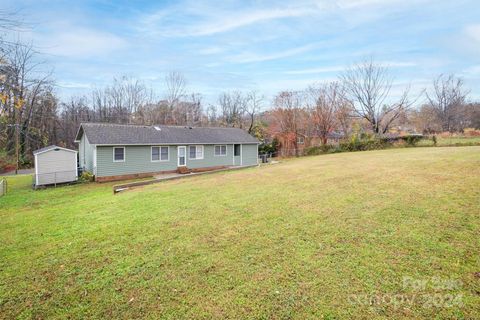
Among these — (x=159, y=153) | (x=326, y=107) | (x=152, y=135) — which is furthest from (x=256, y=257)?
(x=326, y=107)

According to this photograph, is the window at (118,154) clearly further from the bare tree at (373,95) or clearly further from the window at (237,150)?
the bare tree at (373,95)

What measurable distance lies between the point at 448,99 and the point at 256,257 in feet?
176

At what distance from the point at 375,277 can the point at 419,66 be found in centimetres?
3500

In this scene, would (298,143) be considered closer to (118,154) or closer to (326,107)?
(326,107)

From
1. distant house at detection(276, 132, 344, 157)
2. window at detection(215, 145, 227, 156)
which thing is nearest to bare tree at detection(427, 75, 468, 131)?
distant house at detection(276, 132, 344, 157)

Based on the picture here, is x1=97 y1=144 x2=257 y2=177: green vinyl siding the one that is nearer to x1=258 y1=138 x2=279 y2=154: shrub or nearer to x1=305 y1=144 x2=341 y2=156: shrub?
x1=258 y1=138 x2=279 y2=154: shrub

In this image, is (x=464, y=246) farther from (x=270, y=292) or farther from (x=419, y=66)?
(x=419, y=66)

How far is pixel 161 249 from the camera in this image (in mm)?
4410

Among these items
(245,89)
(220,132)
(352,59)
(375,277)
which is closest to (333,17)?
(220,132)

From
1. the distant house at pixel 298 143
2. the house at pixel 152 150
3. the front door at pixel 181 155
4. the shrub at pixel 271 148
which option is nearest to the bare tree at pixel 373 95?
the distant house at pixel 298 143

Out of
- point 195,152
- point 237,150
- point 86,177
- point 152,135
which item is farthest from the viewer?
point 237,150

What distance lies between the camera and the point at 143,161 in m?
17.2

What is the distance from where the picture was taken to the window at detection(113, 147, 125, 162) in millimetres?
15984

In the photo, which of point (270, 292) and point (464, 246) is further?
point (464, 246)
